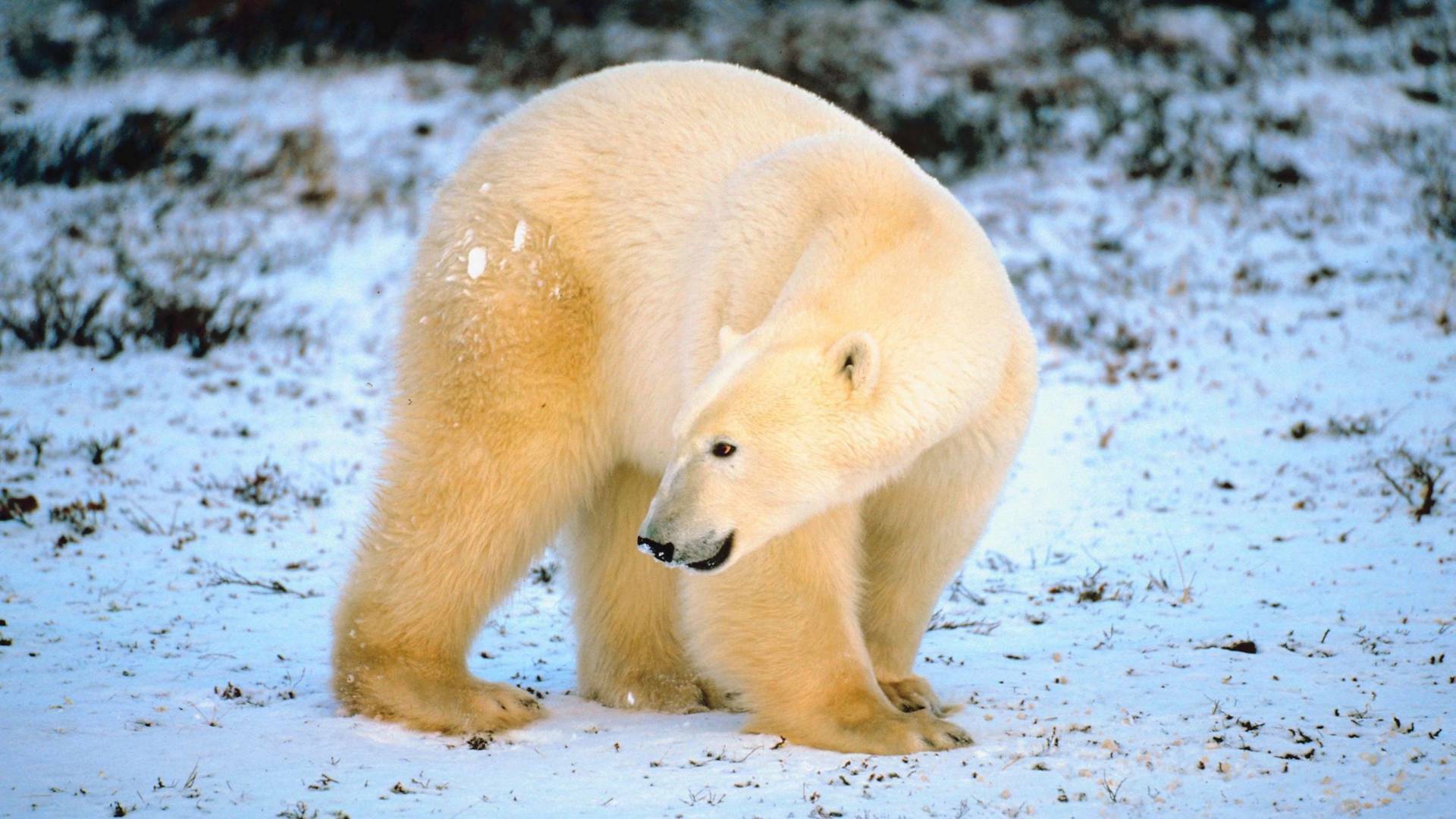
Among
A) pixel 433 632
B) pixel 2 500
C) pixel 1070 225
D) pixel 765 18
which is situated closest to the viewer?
pixel 433 632

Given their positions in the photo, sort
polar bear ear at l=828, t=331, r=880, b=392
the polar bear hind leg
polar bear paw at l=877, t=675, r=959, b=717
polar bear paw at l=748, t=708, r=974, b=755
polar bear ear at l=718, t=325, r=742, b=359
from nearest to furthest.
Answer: polar bear ear at l=828, t=331, r=880, b=392 < polar bear ear at l=718, t=325, r=742, b=359 < polar bear paw at l=748, t=708, r=974, b=755 < polar bear paw at l=877, t=675, r=959, b=717 < the polar bear hind leg

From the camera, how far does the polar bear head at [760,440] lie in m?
2.71

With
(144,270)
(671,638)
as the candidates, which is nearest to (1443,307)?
(671,638)

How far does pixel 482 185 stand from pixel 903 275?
1331 millimetres

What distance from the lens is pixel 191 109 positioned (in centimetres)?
1316

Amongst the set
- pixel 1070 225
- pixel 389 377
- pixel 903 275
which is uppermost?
pixel 903 275

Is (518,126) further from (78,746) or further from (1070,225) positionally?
(1070,225)

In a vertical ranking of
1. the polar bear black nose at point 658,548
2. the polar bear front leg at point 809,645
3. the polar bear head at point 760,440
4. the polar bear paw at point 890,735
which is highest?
the polar bear head at point 760,440

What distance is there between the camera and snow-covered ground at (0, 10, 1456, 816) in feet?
9.52

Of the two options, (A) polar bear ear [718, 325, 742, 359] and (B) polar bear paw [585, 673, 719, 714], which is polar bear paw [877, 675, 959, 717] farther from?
(A) polar bear ear [718, 325, 742, 359]

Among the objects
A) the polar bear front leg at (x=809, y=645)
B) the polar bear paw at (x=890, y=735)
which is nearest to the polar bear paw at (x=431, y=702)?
the polar bear front leg at (x=809, y=645)

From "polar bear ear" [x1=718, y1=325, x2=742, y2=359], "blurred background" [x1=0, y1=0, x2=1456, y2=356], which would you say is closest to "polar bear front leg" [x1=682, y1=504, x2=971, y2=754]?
"polar bear ear" [x1=718, y1=325, x2=742, y2=359]

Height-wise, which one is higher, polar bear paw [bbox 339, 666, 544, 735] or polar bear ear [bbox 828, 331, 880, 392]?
polar bear ear [bbox 828, 331, 880, 392]

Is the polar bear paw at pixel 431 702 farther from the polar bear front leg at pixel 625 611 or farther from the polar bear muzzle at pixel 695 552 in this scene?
the polar bear muzzle at pixel 695 552
